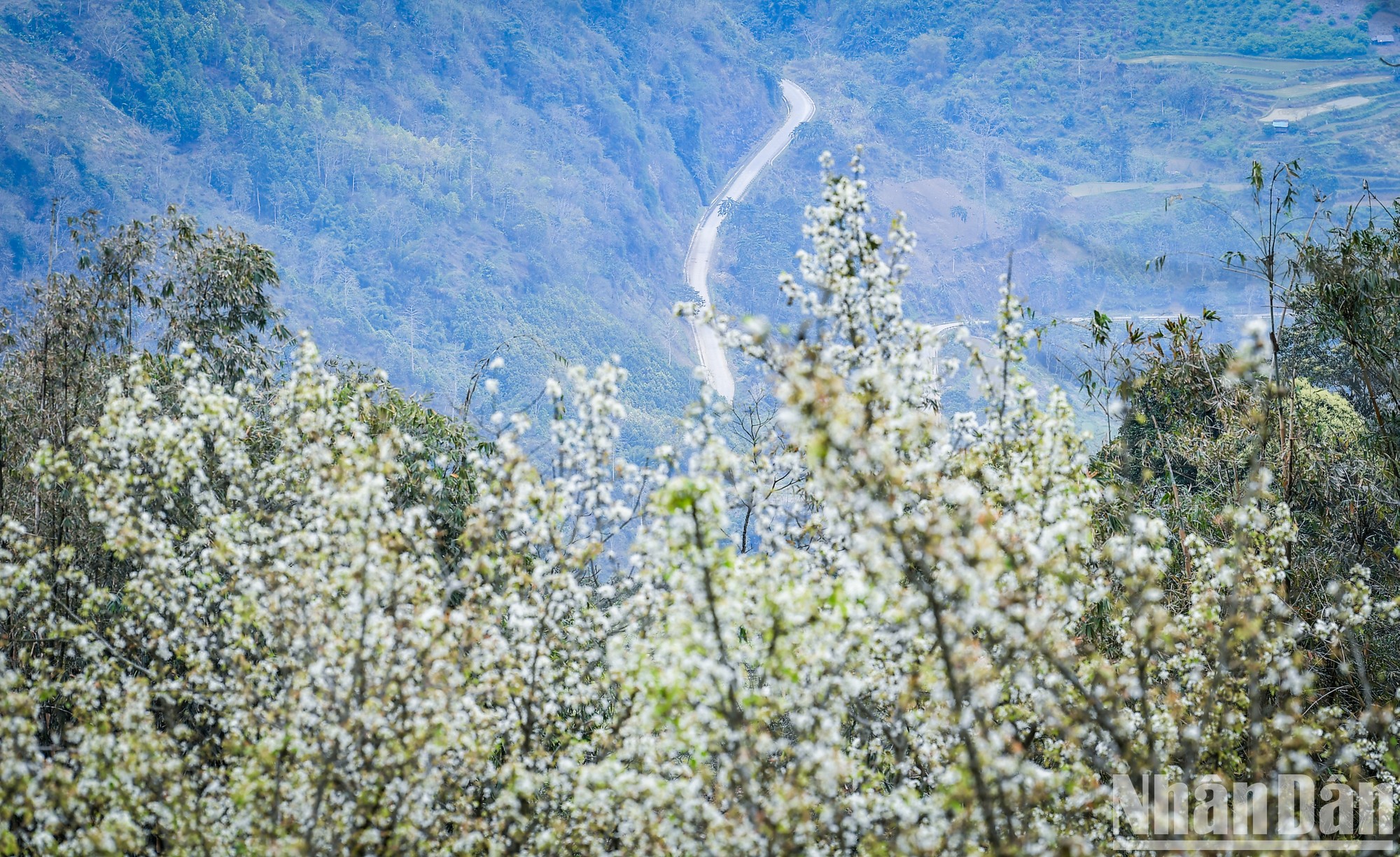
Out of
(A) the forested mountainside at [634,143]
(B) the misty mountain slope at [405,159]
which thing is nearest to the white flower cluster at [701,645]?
(B) the misty mountain slope at [405,159]

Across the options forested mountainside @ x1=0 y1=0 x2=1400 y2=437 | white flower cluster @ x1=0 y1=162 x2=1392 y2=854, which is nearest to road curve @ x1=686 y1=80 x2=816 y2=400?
forested mountainside @ x1=0 y1=0 x2=1400 y2=437

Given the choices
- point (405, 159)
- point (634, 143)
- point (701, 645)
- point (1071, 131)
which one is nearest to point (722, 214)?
point (634, 143)

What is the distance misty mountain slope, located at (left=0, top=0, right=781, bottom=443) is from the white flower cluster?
3631 centimetres

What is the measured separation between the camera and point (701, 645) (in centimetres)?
441

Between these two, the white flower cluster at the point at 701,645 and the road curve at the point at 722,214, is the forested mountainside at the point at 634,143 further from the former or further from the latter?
the white flower cluster at the point at 701,645

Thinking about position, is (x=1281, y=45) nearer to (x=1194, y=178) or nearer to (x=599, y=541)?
(x=1194, y=178)

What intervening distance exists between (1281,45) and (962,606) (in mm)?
139774

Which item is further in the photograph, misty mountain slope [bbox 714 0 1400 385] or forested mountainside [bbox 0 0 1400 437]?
misty mountain slope [bbox 714 0 1400 385]

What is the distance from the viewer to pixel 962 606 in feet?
14.1

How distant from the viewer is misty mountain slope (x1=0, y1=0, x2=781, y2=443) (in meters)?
57.8

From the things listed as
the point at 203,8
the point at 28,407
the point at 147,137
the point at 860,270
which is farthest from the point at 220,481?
the point at 203,8

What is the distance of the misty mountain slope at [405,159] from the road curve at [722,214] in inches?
69.6

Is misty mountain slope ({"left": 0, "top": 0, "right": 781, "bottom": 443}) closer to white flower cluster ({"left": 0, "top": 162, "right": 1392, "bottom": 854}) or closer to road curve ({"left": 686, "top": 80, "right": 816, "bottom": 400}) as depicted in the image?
road curve ({"left": 686, "top": 80, "right": 816, "bottom": 400})

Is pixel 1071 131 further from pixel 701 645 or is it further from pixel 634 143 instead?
pixel 701 645
